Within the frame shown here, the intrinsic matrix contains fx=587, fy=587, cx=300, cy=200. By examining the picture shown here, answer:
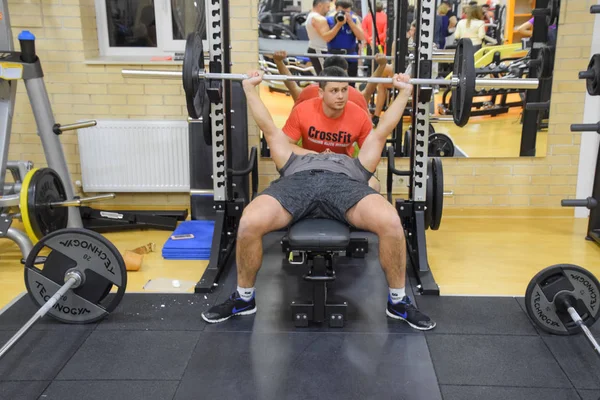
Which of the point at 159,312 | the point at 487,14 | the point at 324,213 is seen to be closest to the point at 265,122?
the point at 324,213

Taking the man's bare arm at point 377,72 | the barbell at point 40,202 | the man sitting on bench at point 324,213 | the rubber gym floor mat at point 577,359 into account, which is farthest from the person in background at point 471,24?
the barbell at point 40,202

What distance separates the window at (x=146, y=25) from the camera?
4.04m

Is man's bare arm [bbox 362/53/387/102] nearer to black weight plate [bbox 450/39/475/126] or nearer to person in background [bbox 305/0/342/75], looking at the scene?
person in background [bbox 305/0/342/75]

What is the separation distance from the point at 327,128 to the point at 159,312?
4.30 ft

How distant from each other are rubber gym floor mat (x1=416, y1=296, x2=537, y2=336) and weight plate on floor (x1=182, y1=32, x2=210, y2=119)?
1409 millimetres

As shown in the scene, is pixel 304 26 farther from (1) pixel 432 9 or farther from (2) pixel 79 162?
(2) pixel 79 162

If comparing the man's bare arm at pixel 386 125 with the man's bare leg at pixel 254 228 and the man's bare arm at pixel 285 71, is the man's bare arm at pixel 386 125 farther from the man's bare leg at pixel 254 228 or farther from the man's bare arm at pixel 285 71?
the man's bare arm at pixel 285 71

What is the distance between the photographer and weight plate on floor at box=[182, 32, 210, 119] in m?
2.54

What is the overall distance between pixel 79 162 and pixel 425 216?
7.89 ft

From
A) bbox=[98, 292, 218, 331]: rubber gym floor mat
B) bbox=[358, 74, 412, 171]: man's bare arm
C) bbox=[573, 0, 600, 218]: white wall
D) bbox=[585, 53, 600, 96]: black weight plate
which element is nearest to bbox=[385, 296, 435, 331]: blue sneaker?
bbox=[358, 74, 412, 171]: man's bare arm

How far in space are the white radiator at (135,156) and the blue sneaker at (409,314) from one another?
189cm

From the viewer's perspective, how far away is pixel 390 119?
2.77 metres

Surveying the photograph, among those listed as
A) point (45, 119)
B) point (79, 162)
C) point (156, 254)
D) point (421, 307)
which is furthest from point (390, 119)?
point (79, 162)

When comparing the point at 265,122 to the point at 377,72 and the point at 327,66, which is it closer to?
the point at 327,66
